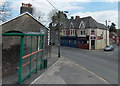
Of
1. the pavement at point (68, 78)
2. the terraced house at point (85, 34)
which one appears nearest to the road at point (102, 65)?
the pavement at point (68, 78)

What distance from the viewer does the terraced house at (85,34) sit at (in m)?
34.6

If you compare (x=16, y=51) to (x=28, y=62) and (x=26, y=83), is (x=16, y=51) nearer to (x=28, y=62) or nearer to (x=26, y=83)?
(x=28, y=62)

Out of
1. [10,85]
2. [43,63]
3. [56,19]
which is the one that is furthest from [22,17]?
[56,19]

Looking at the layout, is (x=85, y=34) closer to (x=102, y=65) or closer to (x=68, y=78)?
(x=102, y=65)

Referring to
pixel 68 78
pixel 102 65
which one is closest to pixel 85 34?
pixel 102 65

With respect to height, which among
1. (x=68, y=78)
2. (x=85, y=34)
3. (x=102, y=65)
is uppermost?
(x=85, y=34)

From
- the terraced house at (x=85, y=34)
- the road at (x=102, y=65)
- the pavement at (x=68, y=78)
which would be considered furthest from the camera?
the terraced house at (x=85, y=34)

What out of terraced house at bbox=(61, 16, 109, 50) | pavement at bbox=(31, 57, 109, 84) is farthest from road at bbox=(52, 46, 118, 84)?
terraced house at bbox=(61, 16, 109, 50)

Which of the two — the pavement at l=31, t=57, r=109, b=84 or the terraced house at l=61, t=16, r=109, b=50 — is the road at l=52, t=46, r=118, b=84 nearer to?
the pavement at l=31, t=57, r=109, b=84

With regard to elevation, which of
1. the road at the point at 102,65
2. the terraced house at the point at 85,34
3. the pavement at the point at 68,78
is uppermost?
the terraced house at the point at 85,34

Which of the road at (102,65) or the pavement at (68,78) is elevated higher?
the pavement at (68,78)

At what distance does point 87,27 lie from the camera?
34906mm

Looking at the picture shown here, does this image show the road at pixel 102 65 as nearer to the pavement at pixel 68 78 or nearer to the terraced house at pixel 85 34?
the pavement at pixel 68 78

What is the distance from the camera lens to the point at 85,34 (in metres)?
35.5
